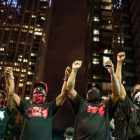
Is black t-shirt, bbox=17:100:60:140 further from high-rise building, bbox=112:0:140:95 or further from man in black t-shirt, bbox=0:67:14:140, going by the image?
high-rise building, bbox=112:0:140:95

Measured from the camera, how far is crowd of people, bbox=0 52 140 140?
4211 mm

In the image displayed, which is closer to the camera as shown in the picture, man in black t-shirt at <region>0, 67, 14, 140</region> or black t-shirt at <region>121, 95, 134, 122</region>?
black t-shirt at <region>121, 95, 134, 122</region>

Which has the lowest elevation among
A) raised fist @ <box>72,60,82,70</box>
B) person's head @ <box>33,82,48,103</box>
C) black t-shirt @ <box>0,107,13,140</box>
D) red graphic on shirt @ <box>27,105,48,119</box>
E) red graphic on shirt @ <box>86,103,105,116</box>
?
black t-shirt @ <box>0,107,13,140</box>

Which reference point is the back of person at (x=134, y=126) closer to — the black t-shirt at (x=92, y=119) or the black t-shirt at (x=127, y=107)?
the black t-shirt at (x=127, y=107)

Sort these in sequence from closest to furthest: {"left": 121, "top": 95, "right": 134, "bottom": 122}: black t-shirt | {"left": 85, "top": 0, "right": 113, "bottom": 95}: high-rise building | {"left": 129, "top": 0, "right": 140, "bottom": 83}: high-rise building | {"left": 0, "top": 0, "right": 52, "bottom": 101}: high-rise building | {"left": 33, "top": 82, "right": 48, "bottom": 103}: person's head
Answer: {"left": 121, "top": 95, "right": 134, "bottom": 122}: black t-shirt → {"left": 33, "top": 82, "right": 48, "bottom": 103}: person's head → {"left": 129, "top": 0, "right": 140, "bottom": 83}: high-rise building → {"left": 85, "top": 0, "right": 113, "bottom": 95}: high-rise building → {"left": 0, "top": 0, "right": 52, "bottom": 101}: high-rise building

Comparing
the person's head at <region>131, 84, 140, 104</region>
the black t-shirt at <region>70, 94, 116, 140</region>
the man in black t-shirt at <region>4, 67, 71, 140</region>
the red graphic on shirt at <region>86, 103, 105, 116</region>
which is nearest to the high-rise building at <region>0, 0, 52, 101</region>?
the man in black t-shirt at <region>4, 67, 71, 140</region>

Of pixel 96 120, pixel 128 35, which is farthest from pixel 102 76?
pixel 96 120

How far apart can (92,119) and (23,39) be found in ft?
395

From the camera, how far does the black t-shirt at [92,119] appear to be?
417cm

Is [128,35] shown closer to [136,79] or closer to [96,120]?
[136,79]

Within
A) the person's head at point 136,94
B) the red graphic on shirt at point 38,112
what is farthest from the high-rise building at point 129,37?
the red graphic on shirt at point 38,112

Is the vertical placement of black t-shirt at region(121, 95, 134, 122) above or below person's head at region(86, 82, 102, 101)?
below

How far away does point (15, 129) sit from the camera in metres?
34.9

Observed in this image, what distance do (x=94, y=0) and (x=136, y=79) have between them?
50.4 meters
